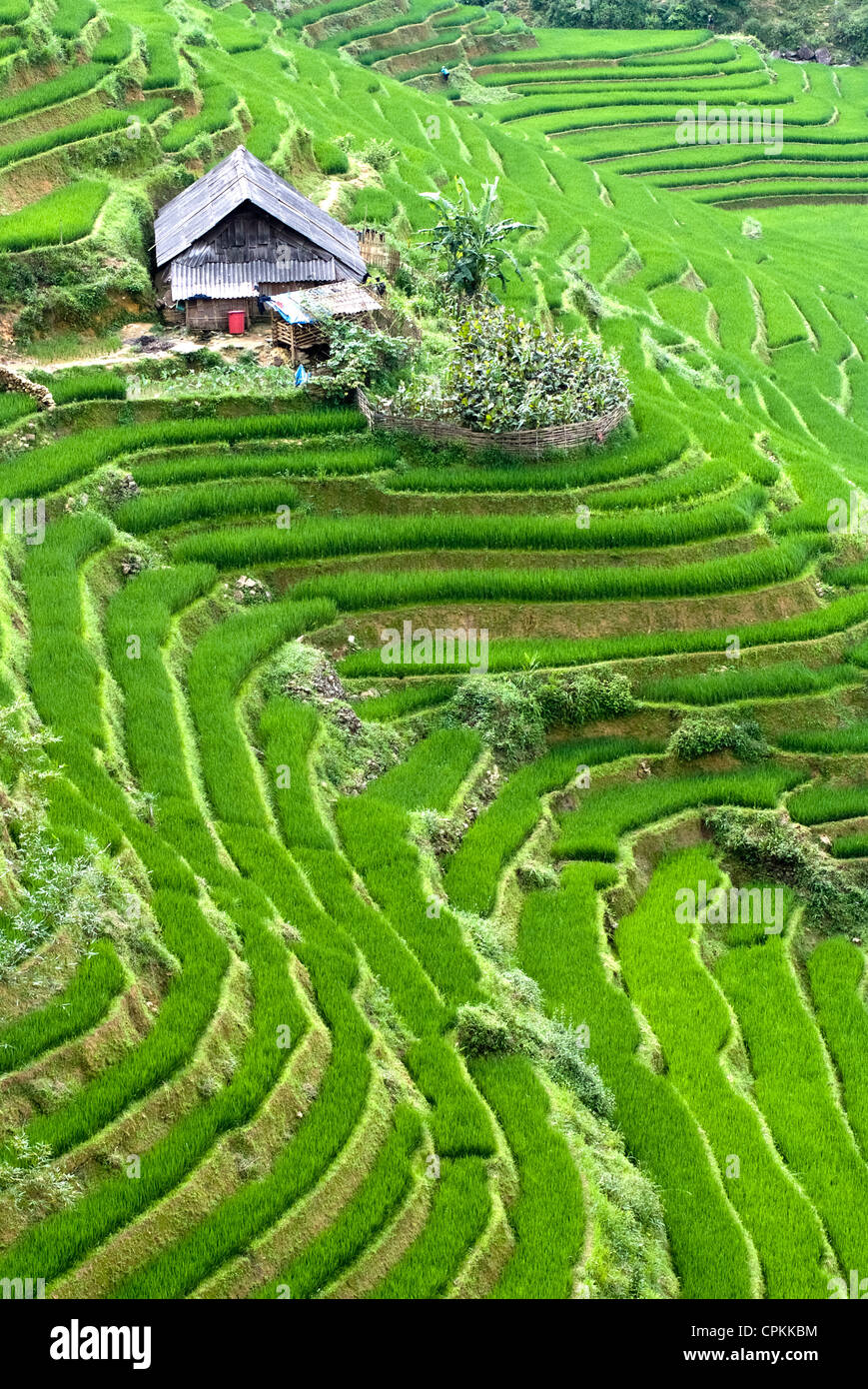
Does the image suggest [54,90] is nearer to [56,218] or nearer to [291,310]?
[56,218]

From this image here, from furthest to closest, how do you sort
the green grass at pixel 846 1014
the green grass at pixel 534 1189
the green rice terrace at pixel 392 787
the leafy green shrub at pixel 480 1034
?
the green grass at pixel 846 1014 < the leafy green shrub at pixel 480 1034 < the green rice terrace at pixel 392 787 < the green grass at pixel 534 1189

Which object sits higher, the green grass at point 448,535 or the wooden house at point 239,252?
the wooden house at point 239,252

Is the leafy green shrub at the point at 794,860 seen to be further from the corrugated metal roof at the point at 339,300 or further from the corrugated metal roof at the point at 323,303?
the corrugated metal roof at the point at 339,300

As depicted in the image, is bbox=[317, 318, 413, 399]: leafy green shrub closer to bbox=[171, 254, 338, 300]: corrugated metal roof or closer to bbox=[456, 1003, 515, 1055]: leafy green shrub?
bbox=[171, 254, 338, 300]: corrugated metal roof

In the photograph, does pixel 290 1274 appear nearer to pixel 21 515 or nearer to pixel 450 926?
pixel 450 926

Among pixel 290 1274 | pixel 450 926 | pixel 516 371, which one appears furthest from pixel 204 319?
pixel 290 1274

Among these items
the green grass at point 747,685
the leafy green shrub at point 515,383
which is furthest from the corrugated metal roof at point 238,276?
the green grass at point 747,685

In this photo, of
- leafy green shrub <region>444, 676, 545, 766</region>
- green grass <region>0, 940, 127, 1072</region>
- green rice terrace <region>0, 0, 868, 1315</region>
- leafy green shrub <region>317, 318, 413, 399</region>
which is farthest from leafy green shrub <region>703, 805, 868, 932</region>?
leafy green shrub <region>317, 318, 413, 399</region>

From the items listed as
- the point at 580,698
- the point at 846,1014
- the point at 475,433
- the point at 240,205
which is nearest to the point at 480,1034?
the point at 846,1014
